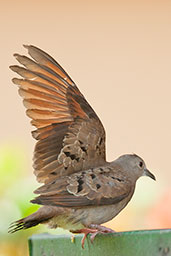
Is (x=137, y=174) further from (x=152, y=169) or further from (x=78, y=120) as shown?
(x=152, y=169)

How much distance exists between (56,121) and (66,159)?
0.65ft

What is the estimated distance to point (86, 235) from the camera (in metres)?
2.70

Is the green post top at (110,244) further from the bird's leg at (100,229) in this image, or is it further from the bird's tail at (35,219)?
the bird's tail at (35,219)

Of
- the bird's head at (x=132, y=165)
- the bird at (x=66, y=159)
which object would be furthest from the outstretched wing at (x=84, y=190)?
the bird's head at (x=132, y=165)

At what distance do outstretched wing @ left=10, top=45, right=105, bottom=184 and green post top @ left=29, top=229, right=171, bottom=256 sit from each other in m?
0.48

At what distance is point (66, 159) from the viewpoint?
306cm

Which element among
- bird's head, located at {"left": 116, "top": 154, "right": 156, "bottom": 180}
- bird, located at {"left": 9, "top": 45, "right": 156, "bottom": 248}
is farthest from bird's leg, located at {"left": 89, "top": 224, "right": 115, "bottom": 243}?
bird's head, located at {"left": 116, "top": 154, "right": 156, "bottom": 180}

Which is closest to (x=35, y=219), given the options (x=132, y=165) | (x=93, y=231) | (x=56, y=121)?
(x=93, y=231)

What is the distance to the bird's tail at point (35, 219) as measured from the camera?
284cm

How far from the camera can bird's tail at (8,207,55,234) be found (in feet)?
9.31

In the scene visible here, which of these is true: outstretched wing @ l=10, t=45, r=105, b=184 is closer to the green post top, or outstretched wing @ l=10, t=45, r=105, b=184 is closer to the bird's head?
the bird's head

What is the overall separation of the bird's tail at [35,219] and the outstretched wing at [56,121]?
170 mm

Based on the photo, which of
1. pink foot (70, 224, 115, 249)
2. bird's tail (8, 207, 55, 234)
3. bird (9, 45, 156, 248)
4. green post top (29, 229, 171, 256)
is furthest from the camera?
bird (9, 45, 156, 248)

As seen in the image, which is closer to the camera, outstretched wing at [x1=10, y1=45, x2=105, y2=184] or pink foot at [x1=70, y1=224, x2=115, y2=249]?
pink foot at [x1=70, y1=224, x2=115, y2=249]
